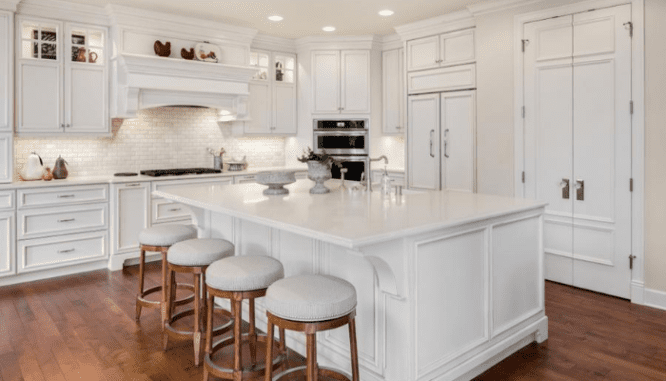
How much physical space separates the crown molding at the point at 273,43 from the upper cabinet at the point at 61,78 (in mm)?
1907

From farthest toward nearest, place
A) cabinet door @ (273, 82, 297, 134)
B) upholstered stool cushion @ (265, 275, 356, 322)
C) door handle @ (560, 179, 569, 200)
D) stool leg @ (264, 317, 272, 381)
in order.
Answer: cabinet door @ (273, 82, 297, 134)
door handle @ (560, 179, 569, 200)
stool leg @ (264, 317, 272, 381)
upholstered stool cushion @ (265, 275, 356, 322)

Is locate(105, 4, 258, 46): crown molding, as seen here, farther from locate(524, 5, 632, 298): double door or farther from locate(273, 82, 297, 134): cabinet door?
locate(524, 5, 632, 298): double door

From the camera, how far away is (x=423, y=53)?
572 cm

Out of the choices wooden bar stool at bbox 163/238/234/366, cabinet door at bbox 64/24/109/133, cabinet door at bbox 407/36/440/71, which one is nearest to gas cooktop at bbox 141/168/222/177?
Answer: cabinet door at bbox 64/24/109/133

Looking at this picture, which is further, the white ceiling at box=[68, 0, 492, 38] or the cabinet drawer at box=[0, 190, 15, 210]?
the white ceiling at box=[68, 0, 492, 38]

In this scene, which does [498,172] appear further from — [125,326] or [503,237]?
[125,326]

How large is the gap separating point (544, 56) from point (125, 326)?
4.20 m

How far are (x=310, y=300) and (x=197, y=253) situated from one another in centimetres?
109

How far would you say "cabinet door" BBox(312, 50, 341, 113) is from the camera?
6527 mm

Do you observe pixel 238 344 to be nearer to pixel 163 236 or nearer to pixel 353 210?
pixel 353 210

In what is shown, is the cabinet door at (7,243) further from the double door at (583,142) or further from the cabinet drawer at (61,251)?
the double door at (583,142)

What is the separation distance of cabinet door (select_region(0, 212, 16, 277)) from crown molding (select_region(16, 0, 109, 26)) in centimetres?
198

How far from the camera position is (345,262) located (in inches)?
101

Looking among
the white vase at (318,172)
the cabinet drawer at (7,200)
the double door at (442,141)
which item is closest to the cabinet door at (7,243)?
the cabinet drawer at (7,200)
